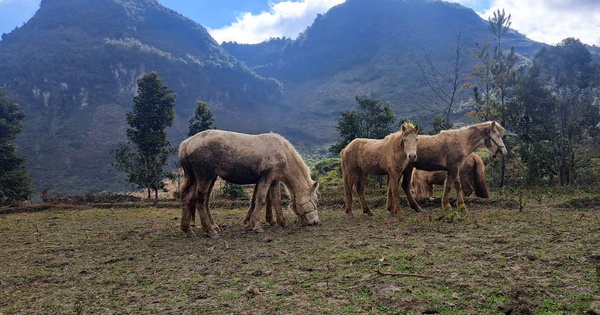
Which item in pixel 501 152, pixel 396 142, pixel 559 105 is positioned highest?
pixel 559 105

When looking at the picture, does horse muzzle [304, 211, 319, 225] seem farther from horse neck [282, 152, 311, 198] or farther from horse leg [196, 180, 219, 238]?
horse leg [196, 180, 219, 238]

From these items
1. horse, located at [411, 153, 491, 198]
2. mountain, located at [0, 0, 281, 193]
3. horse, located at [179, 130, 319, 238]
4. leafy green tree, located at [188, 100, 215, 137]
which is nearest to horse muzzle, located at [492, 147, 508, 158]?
horse, located at [411, 153, 491, 198]

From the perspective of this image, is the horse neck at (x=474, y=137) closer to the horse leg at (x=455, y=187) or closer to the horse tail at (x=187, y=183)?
the horse leg at (x=455, y=187)

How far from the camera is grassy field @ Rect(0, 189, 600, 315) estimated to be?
416 cm

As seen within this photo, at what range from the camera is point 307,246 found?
743 centimetres

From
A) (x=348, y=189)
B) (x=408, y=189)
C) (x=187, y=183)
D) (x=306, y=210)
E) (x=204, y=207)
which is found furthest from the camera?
(x=348, y=189)

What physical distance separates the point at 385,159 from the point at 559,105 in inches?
692

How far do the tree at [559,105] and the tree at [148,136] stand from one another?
22.1 metres

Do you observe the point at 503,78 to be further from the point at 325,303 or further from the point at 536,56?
the point at 325,303

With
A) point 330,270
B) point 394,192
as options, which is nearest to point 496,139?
point 394,192

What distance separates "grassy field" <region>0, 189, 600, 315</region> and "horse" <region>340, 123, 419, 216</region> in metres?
1.83

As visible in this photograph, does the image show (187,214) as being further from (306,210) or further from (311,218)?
(311,218)

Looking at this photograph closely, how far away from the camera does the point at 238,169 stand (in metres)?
9.47

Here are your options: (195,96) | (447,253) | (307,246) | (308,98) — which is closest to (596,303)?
(447,253)
